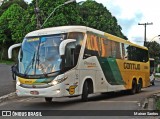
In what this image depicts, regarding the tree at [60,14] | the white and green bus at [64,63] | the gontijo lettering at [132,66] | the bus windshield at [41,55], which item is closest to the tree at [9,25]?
the tree at [60,14]

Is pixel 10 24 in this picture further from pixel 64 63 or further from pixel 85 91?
pixel 64 63

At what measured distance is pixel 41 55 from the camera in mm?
16297

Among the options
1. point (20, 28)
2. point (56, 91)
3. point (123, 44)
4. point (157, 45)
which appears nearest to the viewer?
point (56, 91)

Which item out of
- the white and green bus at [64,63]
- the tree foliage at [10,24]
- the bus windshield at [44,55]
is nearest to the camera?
the white and green bus at [64,63]

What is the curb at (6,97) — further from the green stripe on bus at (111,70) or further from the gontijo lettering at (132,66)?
the gontijo lettering at (132,66)

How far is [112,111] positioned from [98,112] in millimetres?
701

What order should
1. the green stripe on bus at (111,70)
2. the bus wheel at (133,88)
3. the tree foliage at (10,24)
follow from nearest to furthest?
the green stripe on bus at (111,70)
the bus wheel at (133,88)
the tree foliage at (10,24)

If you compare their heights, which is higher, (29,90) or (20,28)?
(20,28)

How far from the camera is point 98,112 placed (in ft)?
45.4

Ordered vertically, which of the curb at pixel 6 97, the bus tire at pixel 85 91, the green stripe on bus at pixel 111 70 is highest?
the green stripe on bus at pixel 111 70

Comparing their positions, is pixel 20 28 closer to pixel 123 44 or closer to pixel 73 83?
pixel 123 44

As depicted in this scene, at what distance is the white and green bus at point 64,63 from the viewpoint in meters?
15.8

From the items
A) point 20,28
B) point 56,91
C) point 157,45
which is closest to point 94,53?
point 56,91

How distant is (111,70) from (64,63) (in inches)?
205
